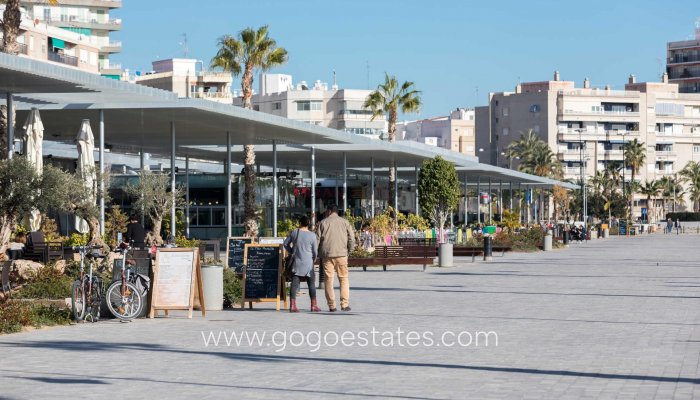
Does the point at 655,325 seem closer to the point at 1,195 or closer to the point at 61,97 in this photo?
the point at 1,195

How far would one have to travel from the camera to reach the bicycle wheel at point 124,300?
16.3 meters

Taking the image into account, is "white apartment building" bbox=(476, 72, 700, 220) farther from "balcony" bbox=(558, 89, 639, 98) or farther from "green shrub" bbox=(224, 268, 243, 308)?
"green shrub" bbox=(224, 268, 243, 308)

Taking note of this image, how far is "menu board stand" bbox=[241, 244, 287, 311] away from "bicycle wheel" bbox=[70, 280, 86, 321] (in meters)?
2.96

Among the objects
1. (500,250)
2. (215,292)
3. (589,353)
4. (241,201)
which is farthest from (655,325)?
(241,201)

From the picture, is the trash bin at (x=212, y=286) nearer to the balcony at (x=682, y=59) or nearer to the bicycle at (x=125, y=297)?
the bicycle at (x=125, y=297)

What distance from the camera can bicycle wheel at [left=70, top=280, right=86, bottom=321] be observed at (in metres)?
16.0

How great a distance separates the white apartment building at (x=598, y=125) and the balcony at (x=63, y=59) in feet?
209

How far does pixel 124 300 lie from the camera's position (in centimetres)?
1630

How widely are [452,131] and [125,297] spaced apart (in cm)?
15082

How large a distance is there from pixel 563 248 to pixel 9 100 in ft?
113

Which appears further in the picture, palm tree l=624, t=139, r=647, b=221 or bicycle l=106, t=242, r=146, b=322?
palm tree l=624, t=139, r=647, b=221

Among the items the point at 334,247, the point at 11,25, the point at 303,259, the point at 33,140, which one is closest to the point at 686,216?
the point at 11,25

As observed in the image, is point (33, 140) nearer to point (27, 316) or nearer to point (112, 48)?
point (27, 316)

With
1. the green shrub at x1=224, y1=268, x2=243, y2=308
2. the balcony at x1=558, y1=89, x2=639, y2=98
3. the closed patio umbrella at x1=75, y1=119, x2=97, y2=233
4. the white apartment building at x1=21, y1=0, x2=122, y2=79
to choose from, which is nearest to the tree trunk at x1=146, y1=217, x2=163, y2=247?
the closed patio umbrella at x1=75, y1=119, x2=97, y2=233
